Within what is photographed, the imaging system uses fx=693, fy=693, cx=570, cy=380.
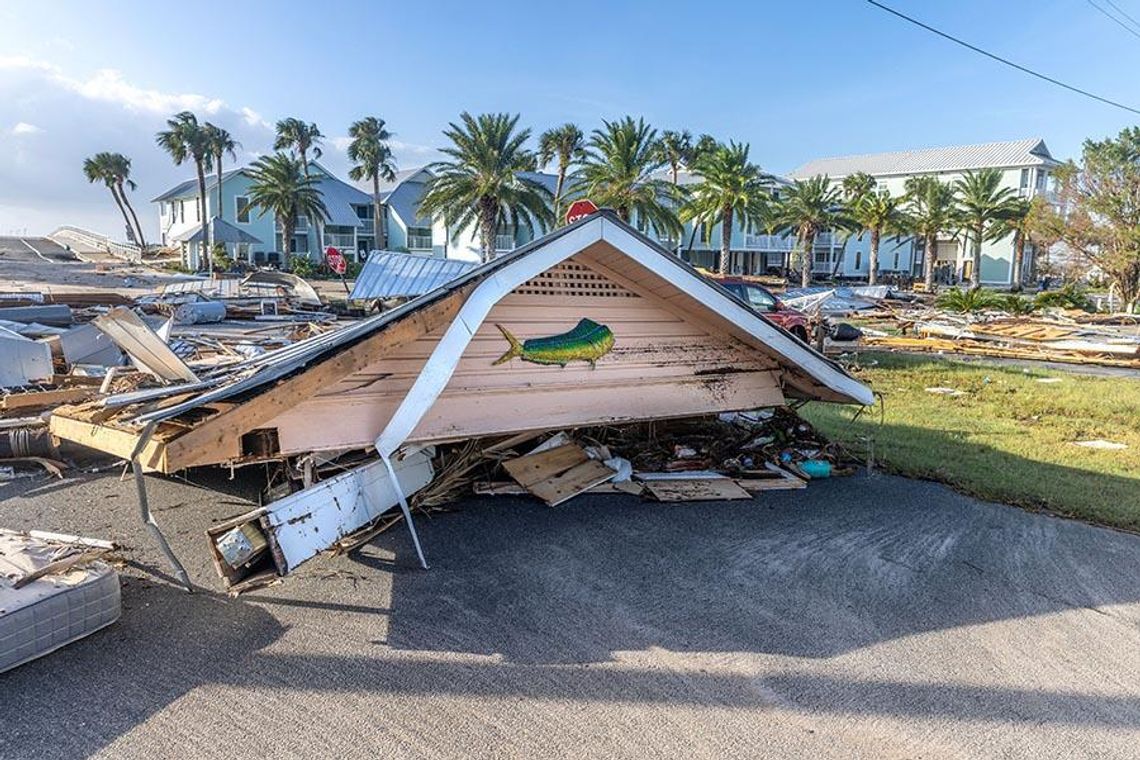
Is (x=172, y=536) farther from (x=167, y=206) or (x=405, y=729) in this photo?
(x=167, y=206)

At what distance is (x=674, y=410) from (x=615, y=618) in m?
3.40

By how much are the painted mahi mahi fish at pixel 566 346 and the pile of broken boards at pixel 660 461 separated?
0.98 metres

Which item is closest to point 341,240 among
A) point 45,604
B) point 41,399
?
point 41,399

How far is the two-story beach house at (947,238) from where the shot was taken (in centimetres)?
7100

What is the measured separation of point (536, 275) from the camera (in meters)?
6.04

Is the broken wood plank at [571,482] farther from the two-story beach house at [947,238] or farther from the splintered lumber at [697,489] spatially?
the two-story beach house at [947,238]

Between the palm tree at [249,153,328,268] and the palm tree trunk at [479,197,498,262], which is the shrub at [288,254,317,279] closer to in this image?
the palm tree at [249,153,328,268]

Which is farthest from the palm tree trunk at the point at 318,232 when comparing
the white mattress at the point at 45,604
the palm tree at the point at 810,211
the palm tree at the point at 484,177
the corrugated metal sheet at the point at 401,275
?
the white mattress at the point at 45,604

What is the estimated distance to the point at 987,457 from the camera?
913 cm

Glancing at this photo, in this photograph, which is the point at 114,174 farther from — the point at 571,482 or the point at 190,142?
the point at 571,482

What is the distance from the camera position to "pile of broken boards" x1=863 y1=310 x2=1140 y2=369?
20.1m

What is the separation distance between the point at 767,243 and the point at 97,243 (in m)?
64.4

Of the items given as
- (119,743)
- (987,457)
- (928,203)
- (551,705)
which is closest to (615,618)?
(551,705)

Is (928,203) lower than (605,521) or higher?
higher
